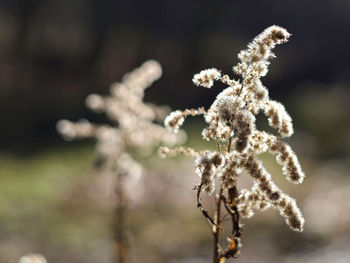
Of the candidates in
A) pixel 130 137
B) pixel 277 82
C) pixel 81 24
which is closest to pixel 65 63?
pixel 81 24

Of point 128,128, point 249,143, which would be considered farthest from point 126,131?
point 249,143

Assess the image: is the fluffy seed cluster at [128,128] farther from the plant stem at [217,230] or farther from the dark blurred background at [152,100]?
the dark blurred background at [152,100]

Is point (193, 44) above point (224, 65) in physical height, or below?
above

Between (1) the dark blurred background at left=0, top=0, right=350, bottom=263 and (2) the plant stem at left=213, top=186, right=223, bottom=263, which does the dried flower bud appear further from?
(1) the dark blurred background at left=0, top=0, right=350, bottom=263

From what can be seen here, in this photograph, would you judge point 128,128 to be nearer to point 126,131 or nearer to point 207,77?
point 126,131

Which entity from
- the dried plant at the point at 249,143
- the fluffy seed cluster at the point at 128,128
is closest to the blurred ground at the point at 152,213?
the fluffy seed cluster at the point at 128,128

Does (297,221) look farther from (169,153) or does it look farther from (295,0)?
(295,0)
